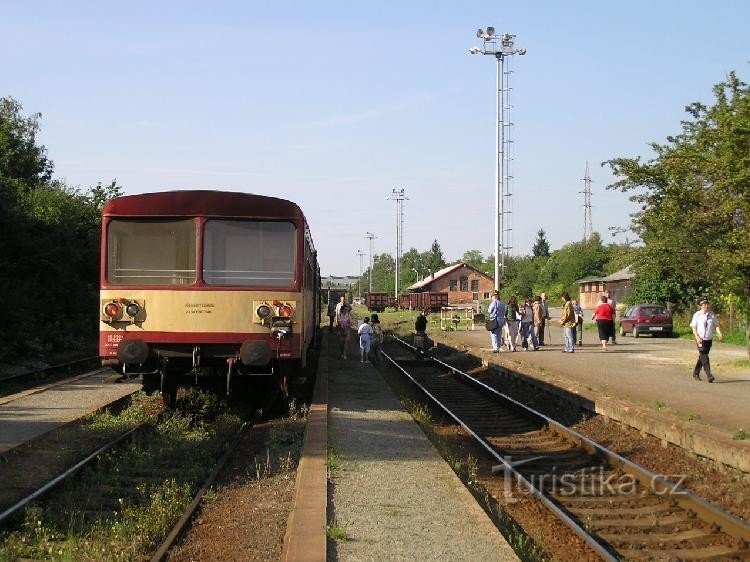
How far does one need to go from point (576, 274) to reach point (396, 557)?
3289 inches

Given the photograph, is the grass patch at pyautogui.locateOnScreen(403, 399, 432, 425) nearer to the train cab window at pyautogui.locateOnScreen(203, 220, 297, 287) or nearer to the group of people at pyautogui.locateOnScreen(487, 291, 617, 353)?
the train cab window at pyautogui.locateOnScreen(203, 220, 297, 287)

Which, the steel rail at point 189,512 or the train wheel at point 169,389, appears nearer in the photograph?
the steel rail at point 189,512

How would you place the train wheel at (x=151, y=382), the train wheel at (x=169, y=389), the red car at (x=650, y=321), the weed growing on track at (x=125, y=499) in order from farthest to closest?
the red car at (x=650, y=321)
the train wheel at (x=151, y=382)
the train wheel at (x=169, y=389)
the weed growing on track at (x=125, y=499)

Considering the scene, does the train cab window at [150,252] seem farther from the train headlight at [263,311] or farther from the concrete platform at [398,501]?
the concrete platform at [398,501]

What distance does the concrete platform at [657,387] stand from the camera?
394 inches

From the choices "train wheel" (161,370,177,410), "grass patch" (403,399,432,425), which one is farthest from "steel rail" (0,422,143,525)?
"grass patch" (403,399,432,425)

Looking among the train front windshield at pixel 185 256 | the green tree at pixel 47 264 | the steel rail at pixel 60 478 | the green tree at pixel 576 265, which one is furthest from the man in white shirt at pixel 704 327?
the green tree at pixel 576 265

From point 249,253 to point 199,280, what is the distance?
30.3 inches

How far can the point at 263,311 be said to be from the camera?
11195mm

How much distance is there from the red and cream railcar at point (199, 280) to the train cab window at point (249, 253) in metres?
0.01

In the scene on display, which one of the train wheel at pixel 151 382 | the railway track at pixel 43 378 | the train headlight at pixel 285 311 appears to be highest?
the train headlight at pixel 285 311

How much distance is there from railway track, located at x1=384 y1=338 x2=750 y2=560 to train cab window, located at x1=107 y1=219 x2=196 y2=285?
183 inches

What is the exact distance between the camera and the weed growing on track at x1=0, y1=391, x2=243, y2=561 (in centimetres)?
611

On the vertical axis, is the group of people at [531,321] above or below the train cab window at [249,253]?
below
